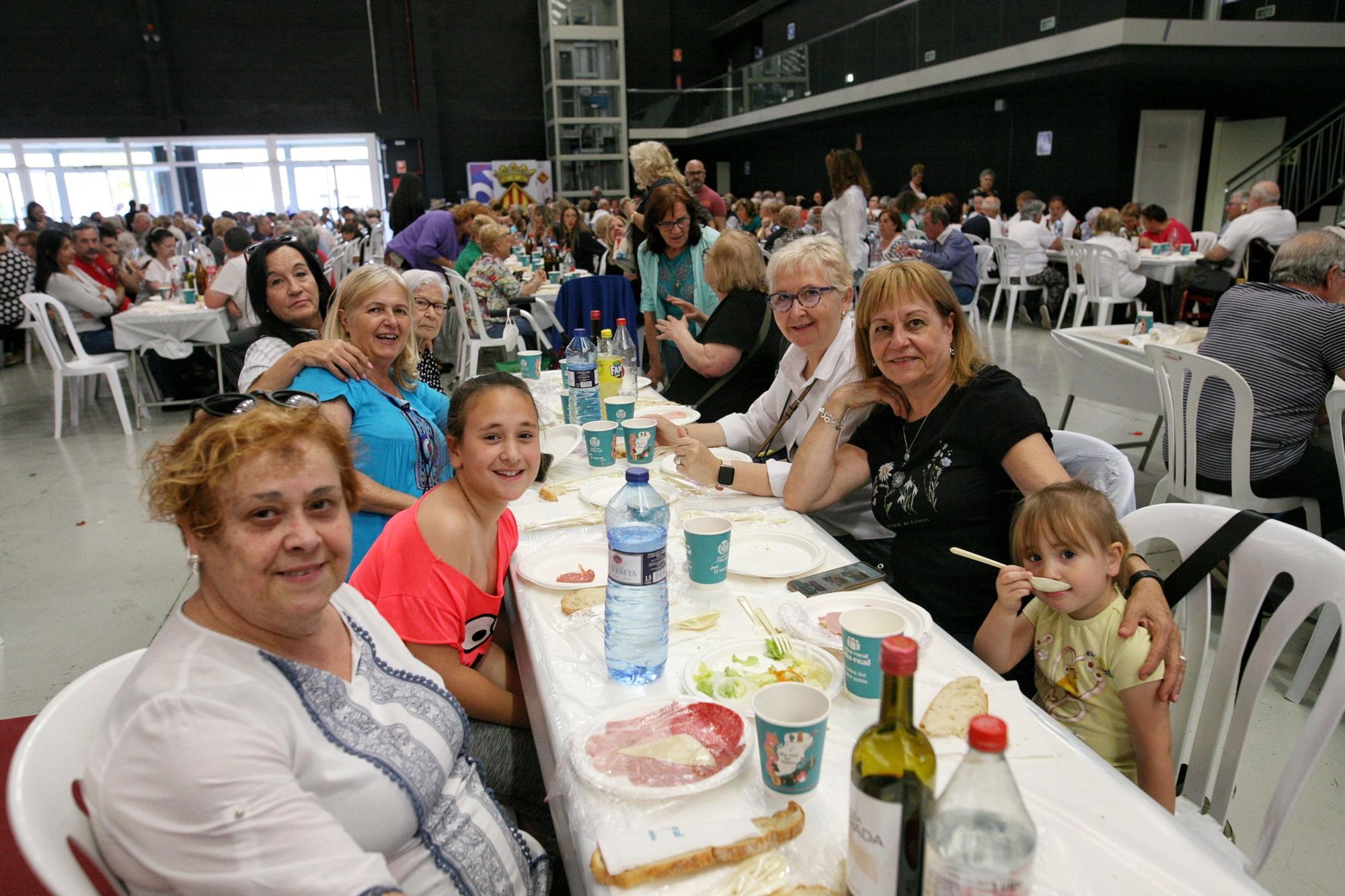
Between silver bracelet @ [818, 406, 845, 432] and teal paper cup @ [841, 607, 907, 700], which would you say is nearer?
teal paper cup @ [841, 607, 907, 700]

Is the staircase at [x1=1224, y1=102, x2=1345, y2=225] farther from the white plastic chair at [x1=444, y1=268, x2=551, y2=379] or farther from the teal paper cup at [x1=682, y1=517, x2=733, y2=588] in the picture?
the teal paper cup at [x1=682, y1=517, x2=733, y2=588]

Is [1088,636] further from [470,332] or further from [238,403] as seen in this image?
[470,332]

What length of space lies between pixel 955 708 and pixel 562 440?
1.76m

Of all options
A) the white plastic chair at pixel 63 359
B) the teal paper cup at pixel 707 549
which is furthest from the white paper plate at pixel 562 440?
the white plastic chair at pixel 63 359

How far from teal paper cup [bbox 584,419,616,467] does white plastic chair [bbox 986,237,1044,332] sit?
6.93m

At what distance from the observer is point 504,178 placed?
1792 cm

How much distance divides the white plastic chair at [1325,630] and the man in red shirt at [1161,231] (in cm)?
652

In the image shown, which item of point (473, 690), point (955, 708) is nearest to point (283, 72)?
point (473, 690)

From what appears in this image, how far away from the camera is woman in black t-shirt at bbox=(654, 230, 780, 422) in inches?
126

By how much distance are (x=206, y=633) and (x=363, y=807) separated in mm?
281

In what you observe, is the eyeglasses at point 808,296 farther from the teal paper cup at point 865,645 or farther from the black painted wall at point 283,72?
the black painted wall at point 283,72

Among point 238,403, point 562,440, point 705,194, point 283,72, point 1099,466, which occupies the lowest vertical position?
point 562,440

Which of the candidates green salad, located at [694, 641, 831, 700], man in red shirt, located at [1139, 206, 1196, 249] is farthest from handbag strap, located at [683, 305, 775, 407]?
man in red shirt, located at [1139, 206, 1196, 249]

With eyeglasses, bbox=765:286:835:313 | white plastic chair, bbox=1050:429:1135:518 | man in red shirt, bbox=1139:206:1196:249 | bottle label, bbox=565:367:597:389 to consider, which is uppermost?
man in red shirt, bbox=1139:206:1196:249
